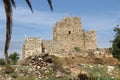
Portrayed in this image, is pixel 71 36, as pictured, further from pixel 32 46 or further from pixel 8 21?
pixel 8 21

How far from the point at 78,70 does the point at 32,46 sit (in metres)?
27.3

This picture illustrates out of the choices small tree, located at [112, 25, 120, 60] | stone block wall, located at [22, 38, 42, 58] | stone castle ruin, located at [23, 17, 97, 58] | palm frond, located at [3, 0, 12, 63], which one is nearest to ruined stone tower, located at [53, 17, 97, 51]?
stone castle ruin, located at [23, 17, 97, 58]

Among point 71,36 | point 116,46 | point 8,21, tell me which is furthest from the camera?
point 71,36

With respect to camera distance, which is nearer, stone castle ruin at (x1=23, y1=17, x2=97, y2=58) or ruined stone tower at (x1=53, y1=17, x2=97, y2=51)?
stone castle ruin at (x1=23, y1=17, x2=97, y2=58)

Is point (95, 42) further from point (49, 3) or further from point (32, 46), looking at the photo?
point (49, 3)

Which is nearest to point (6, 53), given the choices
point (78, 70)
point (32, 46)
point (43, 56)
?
point (78, 70)

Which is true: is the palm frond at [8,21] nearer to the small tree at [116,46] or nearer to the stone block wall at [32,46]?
the small tree at [116,46]

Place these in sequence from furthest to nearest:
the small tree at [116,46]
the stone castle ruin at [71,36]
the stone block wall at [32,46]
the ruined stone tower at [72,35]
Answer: the ruined stone tower at [72,35] < the stone castle ruin at [71,36] < the stone block wall at [32,46] < the small tree at [116,46]

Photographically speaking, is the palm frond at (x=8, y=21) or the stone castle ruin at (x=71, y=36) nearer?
the palm frond at (x=8, y=21)

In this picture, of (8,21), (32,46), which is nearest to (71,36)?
(32,46)

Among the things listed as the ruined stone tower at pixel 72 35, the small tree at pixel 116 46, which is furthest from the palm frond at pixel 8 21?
the ruined stone tower at pixel 72 35

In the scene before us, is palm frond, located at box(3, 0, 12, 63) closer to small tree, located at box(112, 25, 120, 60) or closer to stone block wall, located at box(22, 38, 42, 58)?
small tree, located at box(112, 25, 120, 60)

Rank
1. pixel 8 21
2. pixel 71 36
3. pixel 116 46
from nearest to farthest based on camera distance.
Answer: pixel 8 21
pixel 116 46
pixel 71 36

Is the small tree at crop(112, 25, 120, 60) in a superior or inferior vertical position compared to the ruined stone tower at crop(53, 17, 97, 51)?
inferior
